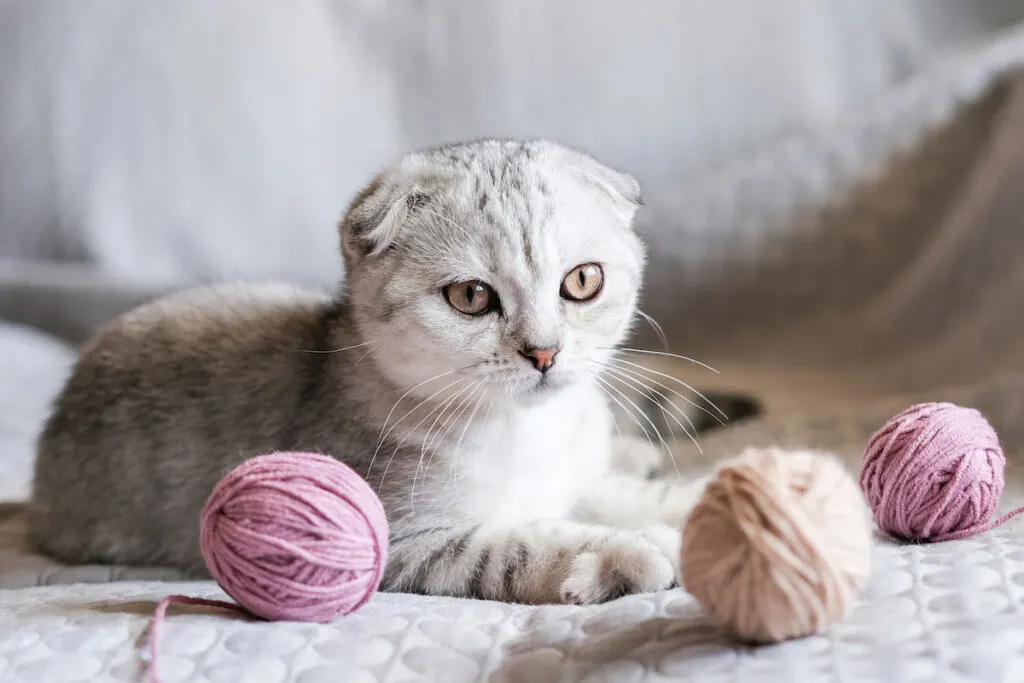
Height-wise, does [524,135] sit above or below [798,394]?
above

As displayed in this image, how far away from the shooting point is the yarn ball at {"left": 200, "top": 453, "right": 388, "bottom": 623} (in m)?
0.82

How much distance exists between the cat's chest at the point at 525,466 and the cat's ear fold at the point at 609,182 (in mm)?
252

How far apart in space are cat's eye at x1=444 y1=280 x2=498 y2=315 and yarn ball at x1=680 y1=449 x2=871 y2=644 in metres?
0.39

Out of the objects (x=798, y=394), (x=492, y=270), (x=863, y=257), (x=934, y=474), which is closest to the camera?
(x=934, y=474)

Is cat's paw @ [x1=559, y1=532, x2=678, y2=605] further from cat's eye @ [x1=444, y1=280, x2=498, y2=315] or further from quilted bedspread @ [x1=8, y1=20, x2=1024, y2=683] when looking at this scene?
cat's eye @ [x1=444, y1=280, x2=498, y2=315]

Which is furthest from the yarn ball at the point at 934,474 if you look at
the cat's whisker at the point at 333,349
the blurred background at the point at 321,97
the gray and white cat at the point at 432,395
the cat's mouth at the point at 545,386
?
the blurred background at the point at 321,97

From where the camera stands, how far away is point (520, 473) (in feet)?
3.78

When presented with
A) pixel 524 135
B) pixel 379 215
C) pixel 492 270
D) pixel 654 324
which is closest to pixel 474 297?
pixel 492 270

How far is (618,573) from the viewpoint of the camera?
3.17ft

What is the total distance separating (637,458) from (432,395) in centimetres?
48

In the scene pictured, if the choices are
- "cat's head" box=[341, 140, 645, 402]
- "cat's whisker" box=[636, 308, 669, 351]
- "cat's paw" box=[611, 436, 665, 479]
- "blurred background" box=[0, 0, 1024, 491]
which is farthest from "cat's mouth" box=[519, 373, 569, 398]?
"blurred background" box=[0, 0, 1024, 491]

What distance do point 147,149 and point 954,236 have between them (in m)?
1.67

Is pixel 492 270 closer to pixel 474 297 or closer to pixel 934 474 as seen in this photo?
pixel 474 297

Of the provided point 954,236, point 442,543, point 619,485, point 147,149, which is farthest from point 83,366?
point 954,236
